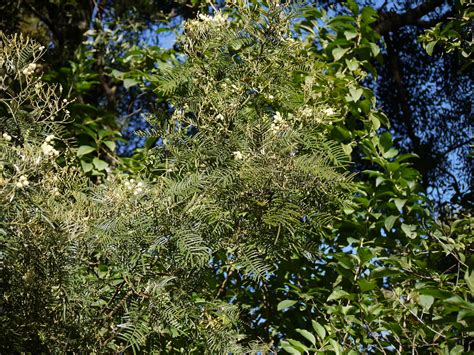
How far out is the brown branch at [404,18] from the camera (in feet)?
13.6

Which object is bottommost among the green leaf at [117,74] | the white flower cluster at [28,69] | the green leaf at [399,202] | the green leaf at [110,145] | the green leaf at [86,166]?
the white flower cluster at [28,69]

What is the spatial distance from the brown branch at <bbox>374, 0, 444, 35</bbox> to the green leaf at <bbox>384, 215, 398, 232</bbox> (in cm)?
181

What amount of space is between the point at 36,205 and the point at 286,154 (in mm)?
701

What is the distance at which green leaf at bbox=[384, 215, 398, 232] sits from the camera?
265 cm

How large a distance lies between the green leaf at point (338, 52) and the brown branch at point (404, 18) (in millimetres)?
1083

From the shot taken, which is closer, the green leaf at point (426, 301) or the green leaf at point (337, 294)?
the green leaf at point (426, 301)

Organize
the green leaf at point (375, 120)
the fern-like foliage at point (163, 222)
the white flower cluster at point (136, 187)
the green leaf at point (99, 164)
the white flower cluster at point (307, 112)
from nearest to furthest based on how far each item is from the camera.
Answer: the fern-like foliage at point (163, 222), the white flower cluster at point (136, 187), the white flower cluster at point (307, 112), the green leaf at point (375, 120), the green leaf at point (99, 164)

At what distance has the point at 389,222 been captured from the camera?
2670mm

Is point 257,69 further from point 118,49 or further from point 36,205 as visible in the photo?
point 118,49

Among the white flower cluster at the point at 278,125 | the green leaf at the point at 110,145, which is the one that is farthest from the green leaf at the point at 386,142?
the green leaf at the point at 110,145

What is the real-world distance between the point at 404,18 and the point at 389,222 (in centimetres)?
195

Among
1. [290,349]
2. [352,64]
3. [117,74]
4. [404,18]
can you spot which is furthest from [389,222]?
[404,18]

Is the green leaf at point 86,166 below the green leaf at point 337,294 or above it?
above

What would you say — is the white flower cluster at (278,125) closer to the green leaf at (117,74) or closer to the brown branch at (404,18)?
the green leaf at (117,74)
